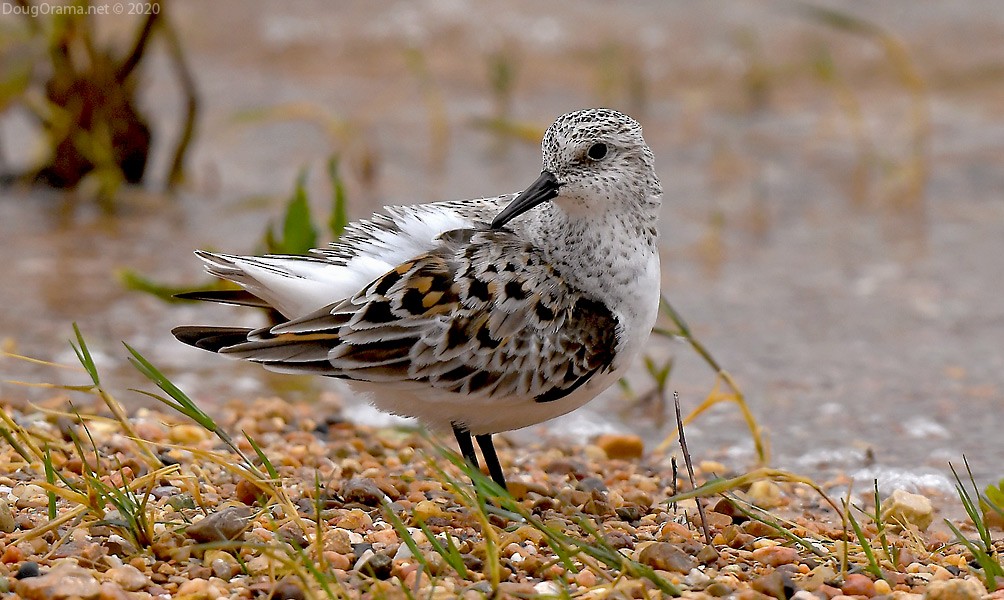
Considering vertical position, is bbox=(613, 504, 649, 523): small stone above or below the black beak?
below

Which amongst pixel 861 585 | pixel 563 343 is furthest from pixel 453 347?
pixel 861 585

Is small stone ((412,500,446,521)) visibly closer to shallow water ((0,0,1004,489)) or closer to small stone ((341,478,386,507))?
small stone ((341,478,386,507))

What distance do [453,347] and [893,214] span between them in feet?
17.9

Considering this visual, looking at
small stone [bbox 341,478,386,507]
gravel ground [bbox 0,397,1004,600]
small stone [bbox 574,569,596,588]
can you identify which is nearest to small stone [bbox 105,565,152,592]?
gravel ground [bbox 0,397,1004,600]

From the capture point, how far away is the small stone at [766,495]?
163 inches

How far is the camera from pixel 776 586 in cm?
303

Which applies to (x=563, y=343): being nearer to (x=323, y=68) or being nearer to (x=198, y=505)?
(x=198, y=505)

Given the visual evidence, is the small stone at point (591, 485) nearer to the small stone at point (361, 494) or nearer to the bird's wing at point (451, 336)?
the bird's wing at point (451, 336)

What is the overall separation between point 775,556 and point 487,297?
43.8 inches

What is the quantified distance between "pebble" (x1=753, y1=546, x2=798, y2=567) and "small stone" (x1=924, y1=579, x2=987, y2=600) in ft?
1.29

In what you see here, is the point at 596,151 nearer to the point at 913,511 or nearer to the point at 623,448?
the point at 623,448

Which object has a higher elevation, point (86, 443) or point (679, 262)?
point (679, 262)

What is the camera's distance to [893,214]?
831 cm

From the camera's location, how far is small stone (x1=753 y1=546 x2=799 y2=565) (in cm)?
329
